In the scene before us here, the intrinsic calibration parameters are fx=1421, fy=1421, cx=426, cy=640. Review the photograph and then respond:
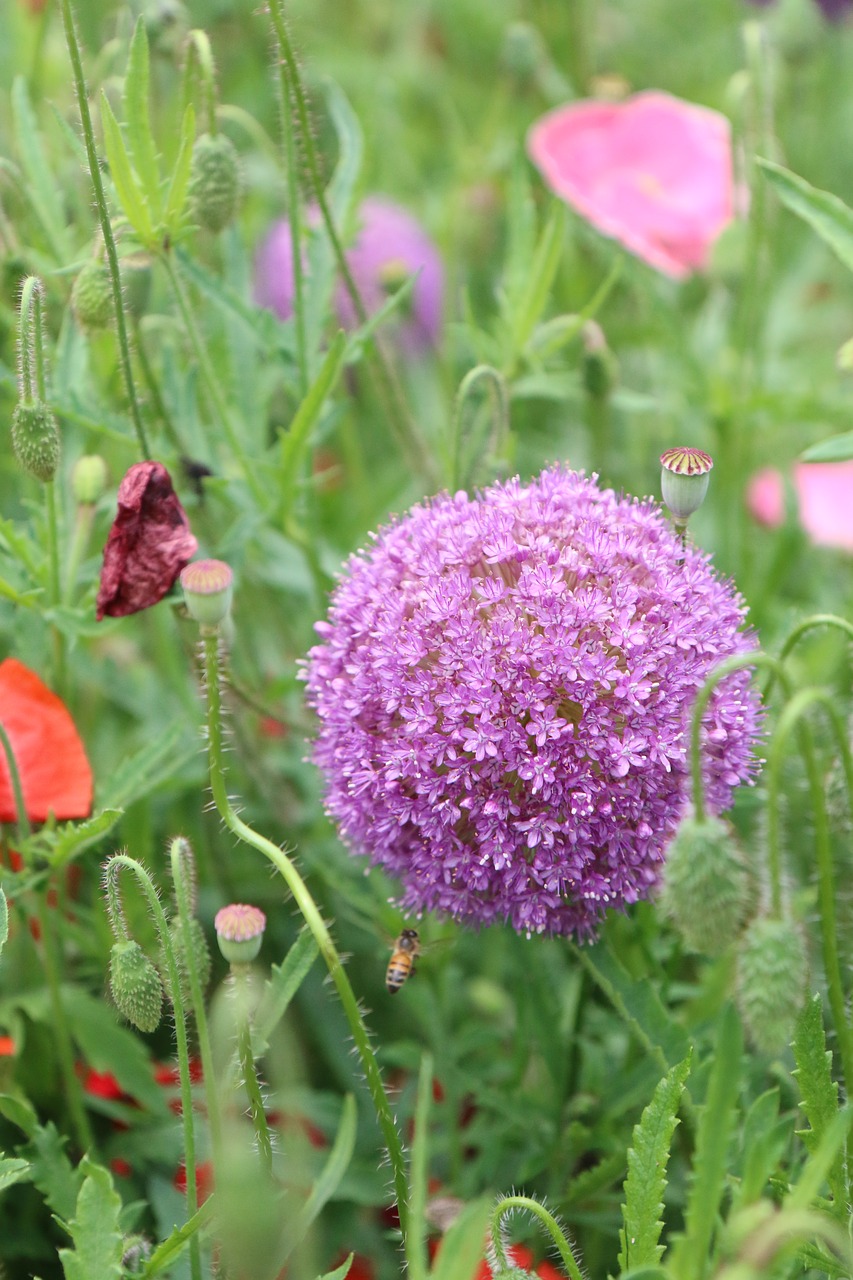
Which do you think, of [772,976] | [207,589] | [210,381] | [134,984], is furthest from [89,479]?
[772,976]

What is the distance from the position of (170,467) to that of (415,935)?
2.05 feet

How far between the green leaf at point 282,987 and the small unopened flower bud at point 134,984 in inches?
3.9

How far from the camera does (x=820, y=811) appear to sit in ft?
3.63

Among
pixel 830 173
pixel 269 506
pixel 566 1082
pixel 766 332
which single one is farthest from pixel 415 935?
pixel 830 173

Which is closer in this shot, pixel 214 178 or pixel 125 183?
pixel 125 183

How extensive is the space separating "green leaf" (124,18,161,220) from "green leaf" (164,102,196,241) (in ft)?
0.06

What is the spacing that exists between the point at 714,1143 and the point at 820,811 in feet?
0.88

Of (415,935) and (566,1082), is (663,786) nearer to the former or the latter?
(415,935)

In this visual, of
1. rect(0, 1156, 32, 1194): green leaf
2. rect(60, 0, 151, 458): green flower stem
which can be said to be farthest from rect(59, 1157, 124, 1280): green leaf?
rect(60, 0, 151, 458): green flower stem

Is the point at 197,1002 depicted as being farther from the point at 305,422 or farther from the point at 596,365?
the point at 596,365

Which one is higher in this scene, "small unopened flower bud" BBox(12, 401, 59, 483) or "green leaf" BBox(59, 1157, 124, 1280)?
"small unopened flower bud" BBox(12, 401, 59, 483)

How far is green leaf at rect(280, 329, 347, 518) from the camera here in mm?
1521

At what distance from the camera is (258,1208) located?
852 mm

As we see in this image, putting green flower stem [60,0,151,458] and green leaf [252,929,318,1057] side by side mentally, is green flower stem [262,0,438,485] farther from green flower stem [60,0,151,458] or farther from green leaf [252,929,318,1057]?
green leaf [252,929,318,1057]
